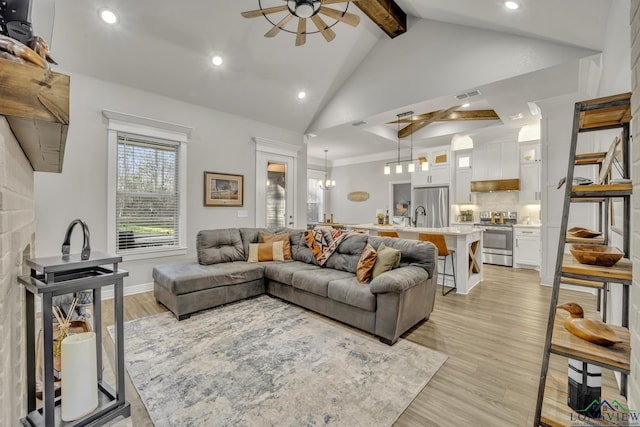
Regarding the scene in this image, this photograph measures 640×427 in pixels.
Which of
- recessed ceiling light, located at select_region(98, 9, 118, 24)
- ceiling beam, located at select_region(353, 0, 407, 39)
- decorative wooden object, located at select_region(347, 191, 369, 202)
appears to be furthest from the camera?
decorative wooden object, located at select_region(347, 191, 369, 202)

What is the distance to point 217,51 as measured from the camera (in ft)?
13.5

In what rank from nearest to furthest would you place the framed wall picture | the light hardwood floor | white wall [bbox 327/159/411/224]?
1. the light hardwood floor
2. the framed wall picture
3. white wall [bbox 327/159/411/224]

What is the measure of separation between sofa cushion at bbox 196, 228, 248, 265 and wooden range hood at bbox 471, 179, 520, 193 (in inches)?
209

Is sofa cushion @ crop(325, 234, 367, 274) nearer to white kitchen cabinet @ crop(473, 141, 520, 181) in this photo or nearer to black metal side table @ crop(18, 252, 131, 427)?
black metal side table @ crop(18, 252, 131, 427)

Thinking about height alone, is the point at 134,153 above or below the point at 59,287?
above

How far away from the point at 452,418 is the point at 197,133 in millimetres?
4897

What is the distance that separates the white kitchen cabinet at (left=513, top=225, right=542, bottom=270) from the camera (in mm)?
5625

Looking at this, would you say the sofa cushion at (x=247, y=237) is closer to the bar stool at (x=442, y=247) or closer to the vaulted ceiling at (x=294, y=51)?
the vaulted ceiling at (x=294, y=51)

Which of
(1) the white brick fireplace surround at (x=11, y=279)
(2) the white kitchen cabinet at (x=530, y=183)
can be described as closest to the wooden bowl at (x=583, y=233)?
(1) the white brick fireplace surround at (x=11, y=279)

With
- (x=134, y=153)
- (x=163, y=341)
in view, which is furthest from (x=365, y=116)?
(x=163, y=341)

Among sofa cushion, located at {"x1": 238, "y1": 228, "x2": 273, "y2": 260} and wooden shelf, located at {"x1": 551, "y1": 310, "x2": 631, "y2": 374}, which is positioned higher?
sofa cushion, located at {"x1": 238, "y1": 228, "x2": 273, "y2": 260}

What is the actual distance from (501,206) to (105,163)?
7.50 m

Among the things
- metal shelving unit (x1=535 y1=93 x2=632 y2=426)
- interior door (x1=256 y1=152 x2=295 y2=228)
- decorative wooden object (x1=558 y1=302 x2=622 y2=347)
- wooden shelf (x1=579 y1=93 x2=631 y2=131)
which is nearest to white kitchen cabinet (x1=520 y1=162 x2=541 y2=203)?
interior door (x1=256 y1=152 x2=295 y2=228)

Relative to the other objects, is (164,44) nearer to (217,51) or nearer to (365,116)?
(217,51)
